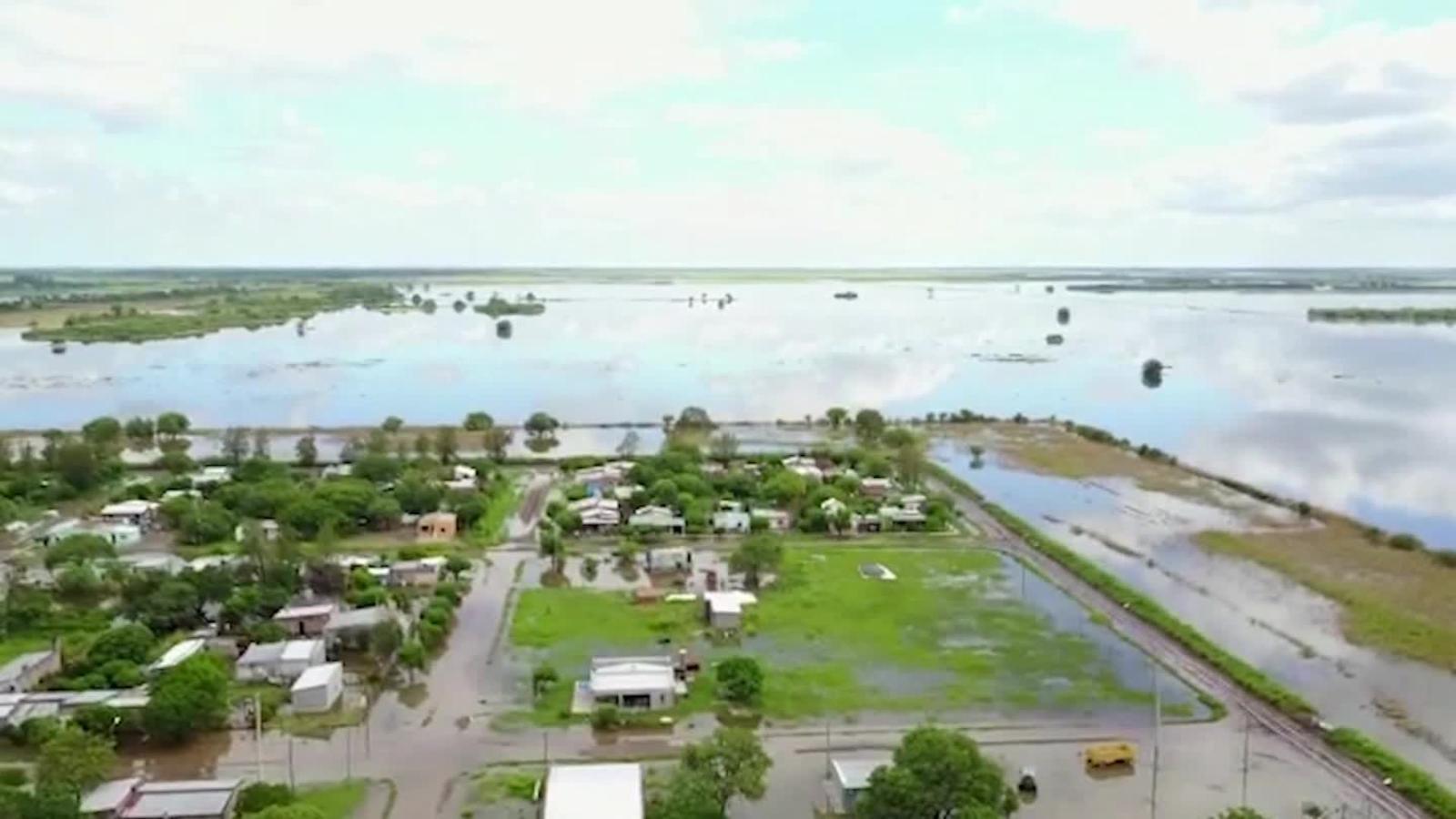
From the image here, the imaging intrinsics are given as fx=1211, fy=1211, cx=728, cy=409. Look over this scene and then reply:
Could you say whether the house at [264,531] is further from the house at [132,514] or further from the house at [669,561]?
the house at [669,561]

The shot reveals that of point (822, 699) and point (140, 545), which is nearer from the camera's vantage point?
point (822, 699)

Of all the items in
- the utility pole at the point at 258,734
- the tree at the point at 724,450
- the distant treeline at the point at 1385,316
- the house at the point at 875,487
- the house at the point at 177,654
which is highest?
the distant treeline at the point at 1385,316

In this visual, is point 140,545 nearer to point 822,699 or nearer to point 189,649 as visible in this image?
point 189,649

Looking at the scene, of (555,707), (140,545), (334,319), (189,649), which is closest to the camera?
(555,707)

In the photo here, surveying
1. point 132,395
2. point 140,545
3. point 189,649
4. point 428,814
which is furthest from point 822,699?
point 132,395

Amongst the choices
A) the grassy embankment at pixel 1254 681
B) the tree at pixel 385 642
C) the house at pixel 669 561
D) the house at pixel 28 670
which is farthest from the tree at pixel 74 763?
the grassy embankment at pixel 1254 681

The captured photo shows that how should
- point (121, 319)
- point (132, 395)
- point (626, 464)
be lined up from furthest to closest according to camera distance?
1. point (121, 319)
2. point (132, 395)
3. point (626, 464)
